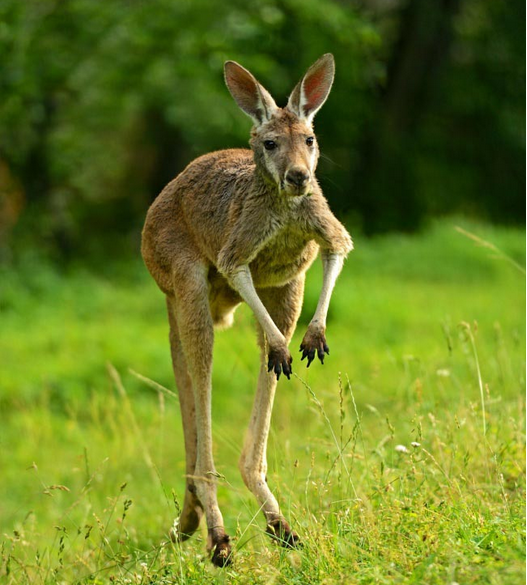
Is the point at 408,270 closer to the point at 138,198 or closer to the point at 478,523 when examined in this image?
the point at 138,198

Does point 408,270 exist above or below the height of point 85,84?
below

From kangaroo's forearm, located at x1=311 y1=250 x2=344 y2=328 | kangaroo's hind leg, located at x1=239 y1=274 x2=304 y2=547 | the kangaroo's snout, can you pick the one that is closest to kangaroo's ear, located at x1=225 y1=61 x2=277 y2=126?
the kangaroo's snout

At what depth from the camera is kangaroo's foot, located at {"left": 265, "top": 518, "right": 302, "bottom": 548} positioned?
4.28m

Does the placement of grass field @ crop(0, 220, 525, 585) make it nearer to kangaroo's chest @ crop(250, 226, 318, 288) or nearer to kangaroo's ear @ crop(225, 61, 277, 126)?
kangaroo's chest @ crop(250, 226, 318, 288)

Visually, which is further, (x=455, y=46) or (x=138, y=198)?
(x=455, y=46)

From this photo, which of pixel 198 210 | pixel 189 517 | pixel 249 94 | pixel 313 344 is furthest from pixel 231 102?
pixel 313 344

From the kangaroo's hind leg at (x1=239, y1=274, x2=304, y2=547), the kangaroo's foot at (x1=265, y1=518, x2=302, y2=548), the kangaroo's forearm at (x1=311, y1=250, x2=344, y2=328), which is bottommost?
the kangaroo's foot at (x1=265, y1=518, x2=302, y2=548)

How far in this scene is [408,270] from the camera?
14.9m

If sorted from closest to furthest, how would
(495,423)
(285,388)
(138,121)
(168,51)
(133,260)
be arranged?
1. (495,423)
2. (285,388)
3. (168,51)
4. (133,260)
5. (138,121)

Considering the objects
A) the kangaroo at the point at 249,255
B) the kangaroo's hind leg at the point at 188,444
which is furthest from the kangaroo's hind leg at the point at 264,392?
the kangaroo's hind leg at the point at 188,444

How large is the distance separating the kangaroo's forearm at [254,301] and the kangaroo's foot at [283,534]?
80 centimetres

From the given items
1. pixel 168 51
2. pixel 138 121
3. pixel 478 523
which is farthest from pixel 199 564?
pixel 138 121

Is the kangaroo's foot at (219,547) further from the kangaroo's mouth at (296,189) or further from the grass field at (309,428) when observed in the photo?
the kangaroo's mouth at (296,189)

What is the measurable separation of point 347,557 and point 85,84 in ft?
37.5
